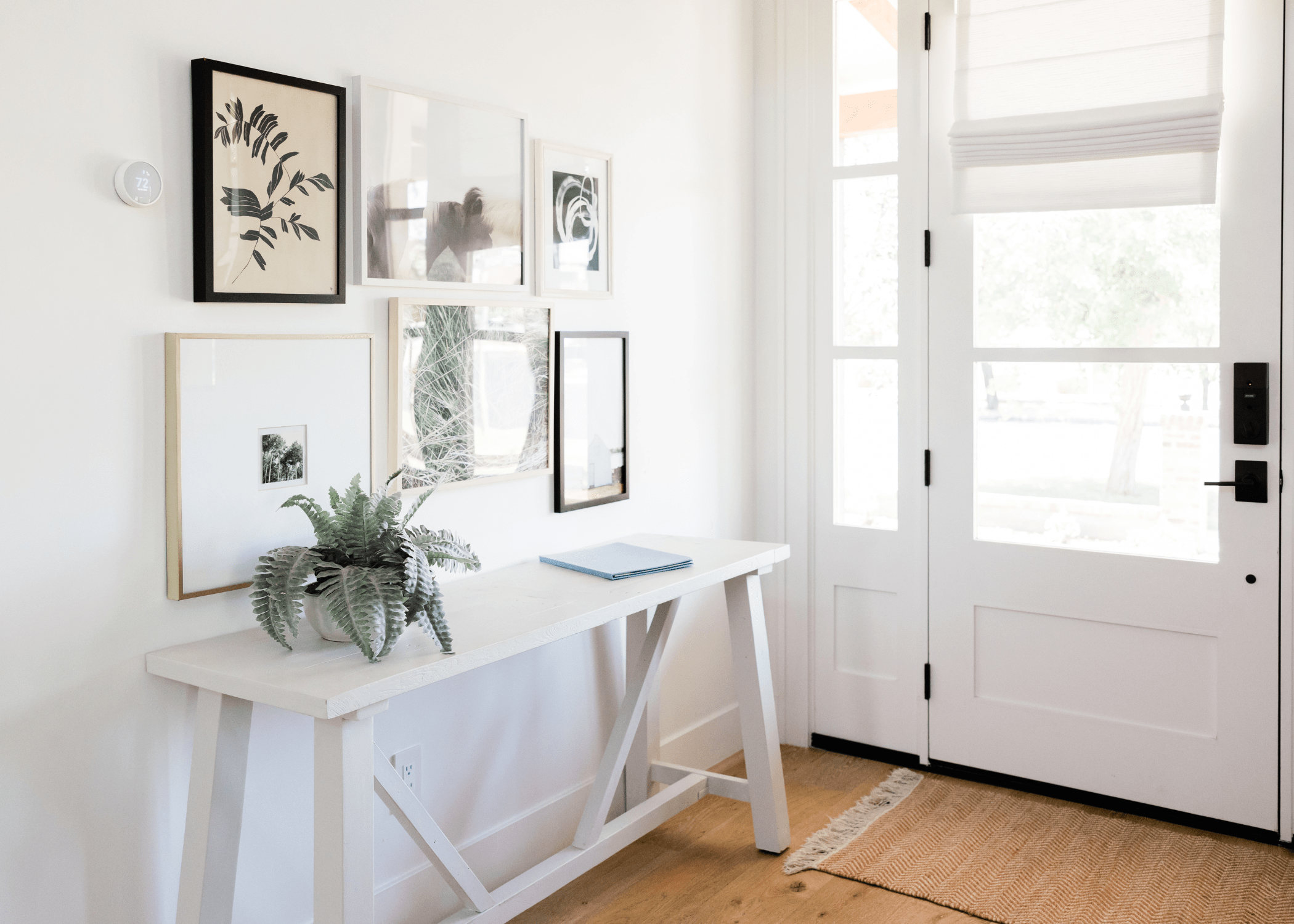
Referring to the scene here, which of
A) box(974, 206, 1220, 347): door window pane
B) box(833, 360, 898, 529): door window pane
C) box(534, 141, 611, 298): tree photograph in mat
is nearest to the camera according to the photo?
box(534, 141, 611, 298): tree photograph in mat

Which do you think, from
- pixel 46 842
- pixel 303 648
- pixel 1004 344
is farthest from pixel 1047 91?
pixel 46 842

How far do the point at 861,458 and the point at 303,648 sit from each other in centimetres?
198

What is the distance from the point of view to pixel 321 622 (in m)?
1.76

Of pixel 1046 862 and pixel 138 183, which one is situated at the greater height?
pixel 138 183

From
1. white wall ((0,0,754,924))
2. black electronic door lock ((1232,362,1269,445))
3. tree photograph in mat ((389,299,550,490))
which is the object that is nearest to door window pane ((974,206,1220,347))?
black electronic door lock ((1232,362,1269,445))

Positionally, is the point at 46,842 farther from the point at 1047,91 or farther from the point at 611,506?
the point at 1047,91

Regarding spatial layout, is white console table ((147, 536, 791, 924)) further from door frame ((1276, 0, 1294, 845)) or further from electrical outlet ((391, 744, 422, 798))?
door frame ((1276, 0, 1294, 845))

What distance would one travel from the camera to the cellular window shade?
2.62 meters

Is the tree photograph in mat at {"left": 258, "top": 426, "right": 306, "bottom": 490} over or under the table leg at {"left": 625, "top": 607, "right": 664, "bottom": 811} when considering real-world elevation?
over

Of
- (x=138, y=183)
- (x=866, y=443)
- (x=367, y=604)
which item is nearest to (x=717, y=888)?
(x=367, y=604)

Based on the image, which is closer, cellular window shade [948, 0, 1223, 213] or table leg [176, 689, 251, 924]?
table leg [176, 689, 251, 924]

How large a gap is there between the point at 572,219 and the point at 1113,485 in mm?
1630

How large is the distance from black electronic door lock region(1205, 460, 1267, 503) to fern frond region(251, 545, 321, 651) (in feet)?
7.44

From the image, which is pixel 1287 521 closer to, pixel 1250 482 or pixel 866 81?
pixel 1250 482
